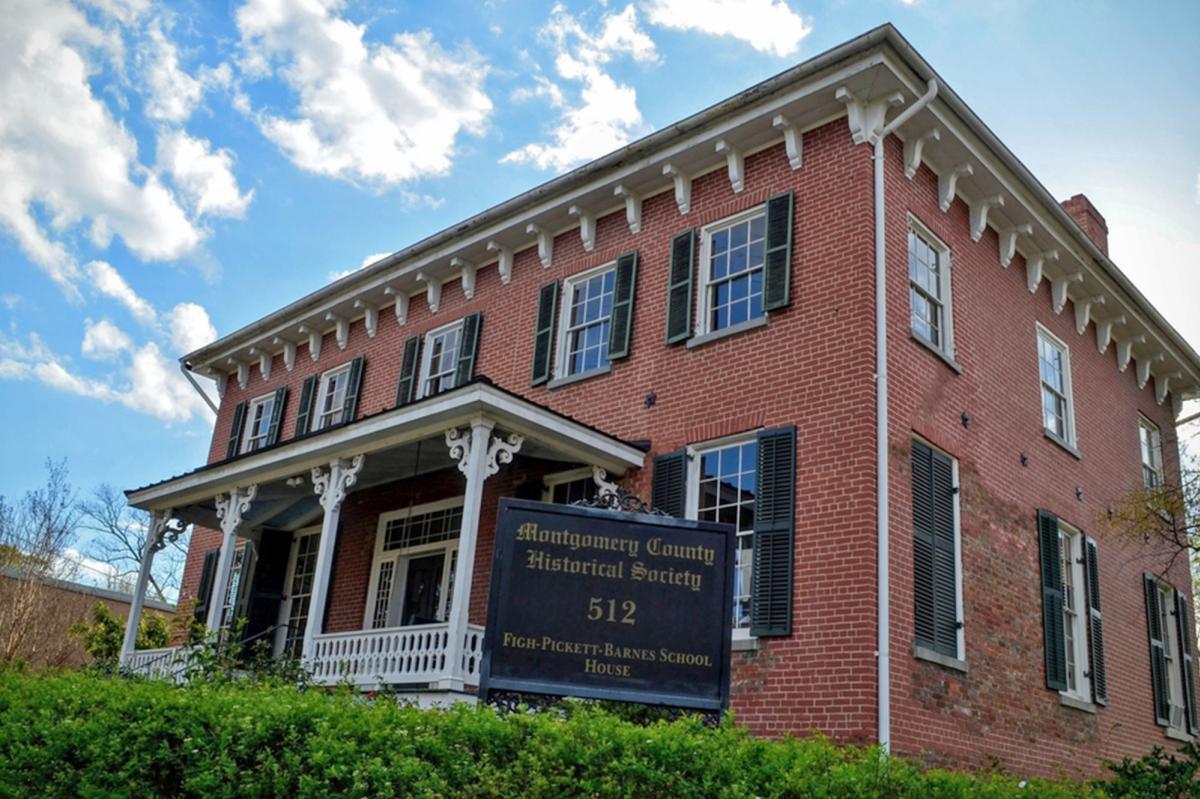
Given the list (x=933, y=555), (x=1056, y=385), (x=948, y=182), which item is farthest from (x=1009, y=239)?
(x=933, y=555)

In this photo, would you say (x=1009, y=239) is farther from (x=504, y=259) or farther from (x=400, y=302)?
(x=400, y=302)

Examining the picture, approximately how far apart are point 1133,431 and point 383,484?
40.4ft

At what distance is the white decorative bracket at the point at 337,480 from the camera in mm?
13516

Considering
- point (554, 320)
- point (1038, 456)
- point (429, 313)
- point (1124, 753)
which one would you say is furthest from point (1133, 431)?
point (429, 313)

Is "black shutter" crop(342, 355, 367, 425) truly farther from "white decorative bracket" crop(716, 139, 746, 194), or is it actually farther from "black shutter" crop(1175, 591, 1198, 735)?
"black shutter" crop(1175, 591, 1198, 735)

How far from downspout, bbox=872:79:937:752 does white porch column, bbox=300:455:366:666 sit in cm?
632

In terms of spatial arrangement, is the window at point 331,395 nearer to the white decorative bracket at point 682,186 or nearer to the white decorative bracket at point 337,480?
the white decorative bracket at point 337,480

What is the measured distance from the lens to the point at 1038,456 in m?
14.8

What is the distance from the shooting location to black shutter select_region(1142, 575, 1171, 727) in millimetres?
15852

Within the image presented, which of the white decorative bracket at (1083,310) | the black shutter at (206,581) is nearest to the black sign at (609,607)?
the white decorative bracket at (1083,310)

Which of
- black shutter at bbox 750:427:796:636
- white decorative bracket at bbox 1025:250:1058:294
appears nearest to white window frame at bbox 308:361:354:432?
black shutter at bbox 750:427:796:636

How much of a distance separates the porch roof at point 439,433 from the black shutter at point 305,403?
165 inches

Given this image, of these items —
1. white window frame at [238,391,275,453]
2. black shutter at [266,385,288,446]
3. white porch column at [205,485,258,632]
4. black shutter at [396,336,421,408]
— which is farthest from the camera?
white window frame at [238,391,275,453]

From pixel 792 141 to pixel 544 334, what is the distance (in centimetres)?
457
